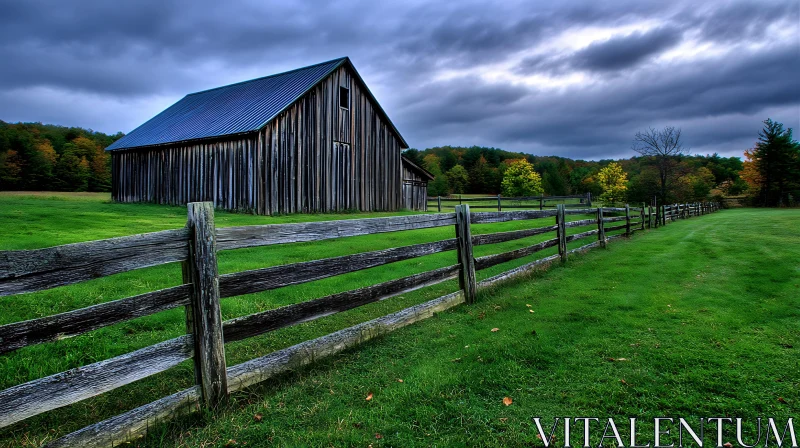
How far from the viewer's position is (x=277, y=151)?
1862cm

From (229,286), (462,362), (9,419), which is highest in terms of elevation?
(229,286)

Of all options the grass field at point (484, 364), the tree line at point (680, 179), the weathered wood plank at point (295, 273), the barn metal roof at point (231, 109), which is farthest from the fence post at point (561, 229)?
the tree line at point (680, 179)

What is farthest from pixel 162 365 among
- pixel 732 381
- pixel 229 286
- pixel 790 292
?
pixel 790 292

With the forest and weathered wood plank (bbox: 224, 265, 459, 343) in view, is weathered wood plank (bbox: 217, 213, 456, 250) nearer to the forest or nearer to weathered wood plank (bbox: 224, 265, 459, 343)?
weathered wood plank (bbox: 224, 265, 459, 343)

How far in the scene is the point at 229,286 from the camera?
3213mm

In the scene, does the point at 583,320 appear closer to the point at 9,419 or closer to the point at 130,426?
the point at 130,426

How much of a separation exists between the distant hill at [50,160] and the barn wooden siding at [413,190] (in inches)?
2085

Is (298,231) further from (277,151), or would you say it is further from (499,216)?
(277,151)

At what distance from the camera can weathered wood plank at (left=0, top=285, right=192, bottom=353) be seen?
7.16ft

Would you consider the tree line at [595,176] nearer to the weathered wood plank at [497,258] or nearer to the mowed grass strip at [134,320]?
the weathered wood plank at [497,258]

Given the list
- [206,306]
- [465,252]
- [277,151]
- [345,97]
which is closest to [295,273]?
[206,306]

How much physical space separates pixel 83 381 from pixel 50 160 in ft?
230

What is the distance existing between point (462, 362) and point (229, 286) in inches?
88.8

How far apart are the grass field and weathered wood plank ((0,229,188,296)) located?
3.38 feet
